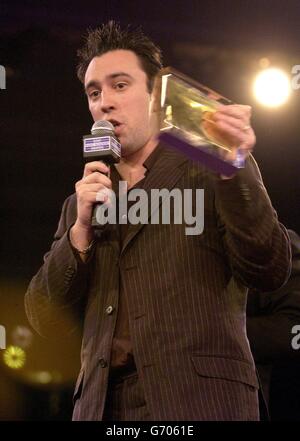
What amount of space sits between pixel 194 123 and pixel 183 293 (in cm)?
34

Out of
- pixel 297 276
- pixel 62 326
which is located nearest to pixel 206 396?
pixel 62 326

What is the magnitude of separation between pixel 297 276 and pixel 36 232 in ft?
4.39

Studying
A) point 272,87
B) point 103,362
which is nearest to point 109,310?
point 103,362

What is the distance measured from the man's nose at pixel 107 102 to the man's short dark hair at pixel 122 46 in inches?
6.3

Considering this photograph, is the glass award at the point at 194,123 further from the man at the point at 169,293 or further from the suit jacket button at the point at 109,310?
the suit jacket button at the point at 109,310

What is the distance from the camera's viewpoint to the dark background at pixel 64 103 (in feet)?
7.75

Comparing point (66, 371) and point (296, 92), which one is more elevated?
point (296, 92)

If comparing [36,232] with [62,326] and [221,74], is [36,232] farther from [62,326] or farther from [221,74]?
[62,326]

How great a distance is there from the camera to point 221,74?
2.63 meters

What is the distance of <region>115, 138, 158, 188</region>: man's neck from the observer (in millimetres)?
1499

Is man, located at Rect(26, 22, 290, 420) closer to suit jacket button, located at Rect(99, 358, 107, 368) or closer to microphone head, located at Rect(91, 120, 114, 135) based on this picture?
suit jacket button, located at Rect(99, 358, 107, 368)

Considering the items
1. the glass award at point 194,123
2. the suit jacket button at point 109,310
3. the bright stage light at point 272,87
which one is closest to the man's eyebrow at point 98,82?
the glass award at point 194,123

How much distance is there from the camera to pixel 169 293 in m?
1.21

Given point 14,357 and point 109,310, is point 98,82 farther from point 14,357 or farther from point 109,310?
point 14,357
